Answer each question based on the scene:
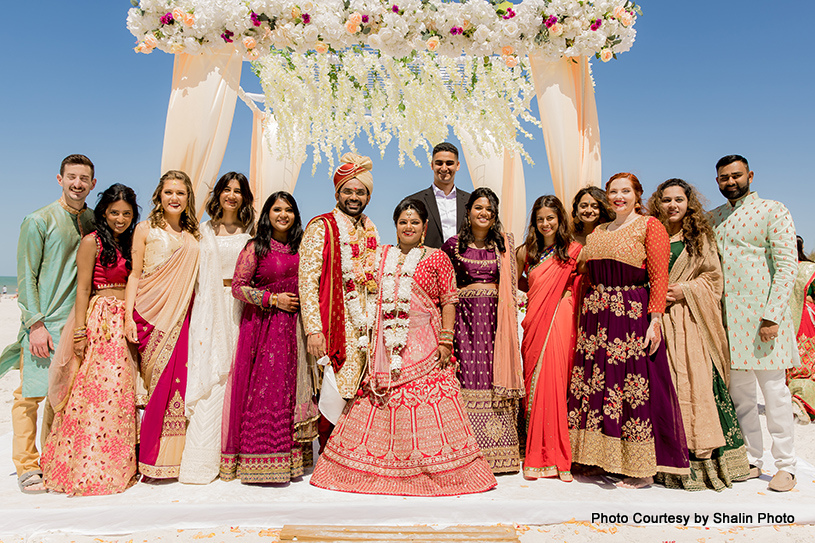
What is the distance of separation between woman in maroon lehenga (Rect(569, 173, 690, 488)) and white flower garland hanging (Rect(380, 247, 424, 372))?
1.26 metres

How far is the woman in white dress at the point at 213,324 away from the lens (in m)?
3.34

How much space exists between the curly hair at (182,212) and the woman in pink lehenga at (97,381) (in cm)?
18

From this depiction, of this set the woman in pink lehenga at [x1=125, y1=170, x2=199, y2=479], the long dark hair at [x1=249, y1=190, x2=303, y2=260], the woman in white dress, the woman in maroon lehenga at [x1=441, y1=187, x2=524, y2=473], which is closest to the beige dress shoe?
the woman in maroon lehenga at [x1=441, y1=187, x2=524, y2=473]

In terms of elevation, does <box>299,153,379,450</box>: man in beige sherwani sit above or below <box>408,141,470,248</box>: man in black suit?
below

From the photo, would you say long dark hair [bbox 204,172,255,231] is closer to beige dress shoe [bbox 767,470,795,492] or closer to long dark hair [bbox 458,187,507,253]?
long dark hair [bbox 458,187,507,253]

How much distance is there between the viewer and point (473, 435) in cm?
336

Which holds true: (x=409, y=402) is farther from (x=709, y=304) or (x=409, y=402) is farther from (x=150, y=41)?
(x=150, y=41)

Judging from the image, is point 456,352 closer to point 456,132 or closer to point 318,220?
point 318,220

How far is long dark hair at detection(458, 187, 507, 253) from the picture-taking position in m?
3.59

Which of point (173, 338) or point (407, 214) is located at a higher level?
point (407, 214)

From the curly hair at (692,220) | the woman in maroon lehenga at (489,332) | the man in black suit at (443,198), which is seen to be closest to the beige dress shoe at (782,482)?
the curly hair at (692,220)

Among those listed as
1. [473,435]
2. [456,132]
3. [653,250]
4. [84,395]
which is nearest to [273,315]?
[84,395]

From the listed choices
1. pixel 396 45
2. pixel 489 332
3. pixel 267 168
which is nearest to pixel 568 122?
pixel 396 45

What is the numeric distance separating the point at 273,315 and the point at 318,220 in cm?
71
